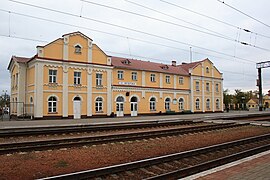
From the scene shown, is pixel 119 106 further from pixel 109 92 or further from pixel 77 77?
pixel 77 77

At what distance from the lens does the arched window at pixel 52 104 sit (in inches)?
1173

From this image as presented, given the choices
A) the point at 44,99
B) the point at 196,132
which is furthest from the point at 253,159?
the point at 44,99

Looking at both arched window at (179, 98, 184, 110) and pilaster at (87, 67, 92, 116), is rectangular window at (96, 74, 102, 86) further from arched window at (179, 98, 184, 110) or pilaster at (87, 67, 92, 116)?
arched window at (179, 98, 184, 110)

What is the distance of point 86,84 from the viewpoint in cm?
3275

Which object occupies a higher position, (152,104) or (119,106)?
(152,104)

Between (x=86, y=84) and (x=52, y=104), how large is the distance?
4947 millimetres

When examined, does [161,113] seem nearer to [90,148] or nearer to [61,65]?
[61,65]

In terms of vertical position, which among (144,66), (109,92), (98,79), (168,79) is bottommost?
(109,92)

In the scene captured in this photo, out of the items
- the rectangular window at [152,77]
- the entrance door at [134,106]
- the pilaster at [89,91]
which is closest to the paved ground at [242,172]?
the pilaster at [89,91]

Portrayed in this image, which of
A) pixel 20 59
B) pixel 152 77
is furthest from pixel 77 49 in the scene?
pixel 152 77

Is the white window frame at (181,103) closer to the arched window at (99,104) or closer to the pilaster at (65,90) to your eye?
the arched window at (99,104)

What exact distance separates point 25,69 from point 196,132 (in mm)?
25022

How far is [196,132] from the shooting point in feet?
54.3

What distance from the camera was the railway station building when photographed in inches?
1179
